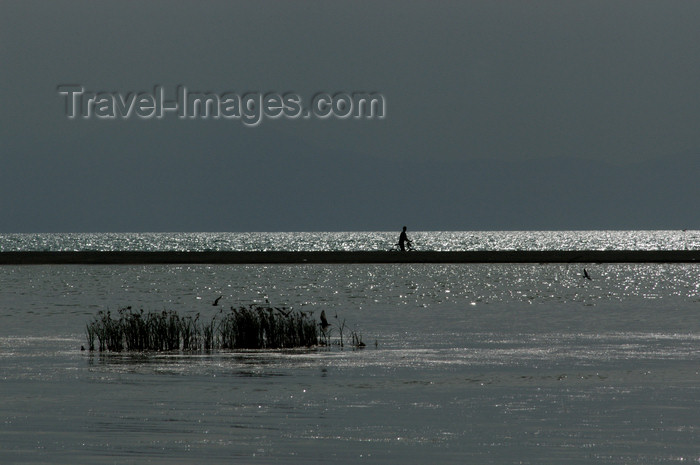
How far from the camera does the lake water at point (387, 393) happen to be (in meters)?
13.7

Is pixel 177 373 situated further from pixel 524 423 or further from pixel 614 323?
pixel 614 323

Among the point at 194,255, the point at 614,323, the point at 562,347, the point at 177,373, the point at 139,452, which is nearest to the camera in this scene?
the point at 139,452

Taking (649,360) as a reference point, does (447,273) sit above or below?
above

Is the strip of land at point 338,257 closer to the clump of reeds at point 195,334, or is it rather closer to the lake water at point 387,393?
the lake water at point 387,393

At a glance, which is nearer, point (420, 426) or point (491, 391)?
point (420, 426)

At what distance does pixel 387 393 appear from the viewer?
750 inches

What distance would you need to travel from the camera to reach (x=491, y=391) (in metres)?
19.2

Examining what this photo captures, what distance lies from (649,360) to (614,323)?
483 inches

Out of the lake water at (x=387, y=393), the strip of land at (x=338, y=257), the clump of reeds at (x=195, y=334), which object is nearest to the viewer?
the lake water at (x=387, y=393)

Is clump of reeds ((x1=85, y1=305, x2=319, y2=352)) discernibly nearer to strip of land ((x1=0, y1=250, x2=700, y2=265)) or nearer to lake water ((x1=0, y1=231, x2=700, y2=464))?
lake water ((x1=0, y1=231, x2=700, y2=464))

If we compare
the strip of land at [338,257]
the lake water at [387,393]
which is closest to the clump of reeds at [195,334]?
the lake water at [387,393]

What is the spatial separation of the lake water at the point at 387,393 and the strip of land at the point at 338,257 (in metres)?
53.1

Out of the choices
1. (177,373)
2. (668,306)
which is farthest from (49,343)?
(668,306)

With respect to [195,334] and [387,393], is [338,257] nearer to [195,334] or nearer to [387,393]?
[195,334]
